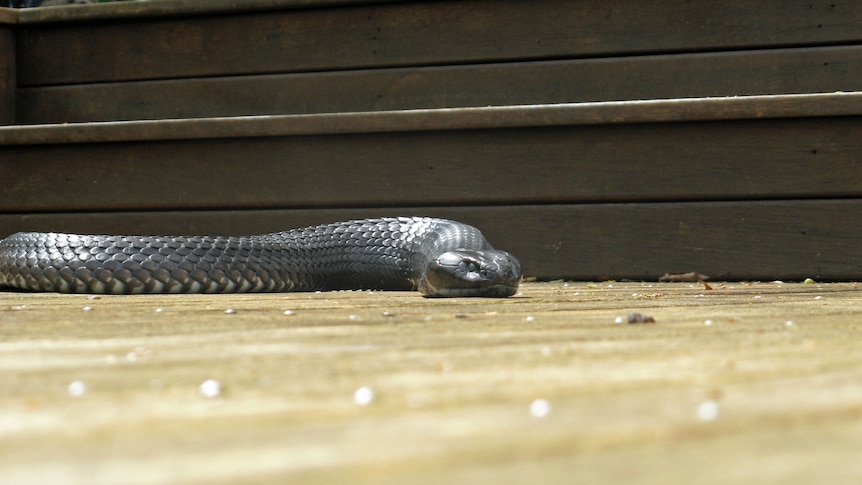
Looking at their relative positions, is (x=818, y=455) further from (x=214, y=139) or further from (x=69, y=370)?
(x=214, y=139)

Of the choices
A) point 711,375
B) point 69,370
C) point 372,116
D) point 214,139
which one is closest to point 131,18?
point 214,139

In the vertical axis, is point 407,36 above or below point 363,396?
below

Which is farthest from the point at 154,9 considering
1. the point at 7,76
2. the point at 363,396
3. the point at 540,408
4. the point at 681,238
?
the point at 540,408

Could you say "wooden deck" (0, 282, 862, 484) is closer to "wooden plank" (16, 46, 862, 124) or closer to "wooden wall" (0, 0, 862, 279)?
"wooden wall" (0, 0, 862, 279)

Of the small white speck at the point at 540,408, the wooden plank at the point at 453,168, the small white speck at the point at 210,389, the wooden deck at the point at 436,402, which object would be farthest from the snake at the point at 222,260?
the small white speck at the point at 540,408

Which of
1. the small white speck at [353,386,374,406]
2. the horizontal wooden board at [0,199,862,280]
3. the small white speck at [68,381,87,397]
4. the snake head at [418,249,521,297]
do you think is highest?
the small white speck at [353,386,374,406]

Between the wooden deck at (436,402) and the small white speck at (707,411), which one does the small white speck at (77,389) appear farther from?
the small white speck at (707,411)

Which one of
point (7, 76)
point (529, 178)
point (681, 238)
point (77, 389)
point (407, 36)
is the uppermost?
point (77, 389)

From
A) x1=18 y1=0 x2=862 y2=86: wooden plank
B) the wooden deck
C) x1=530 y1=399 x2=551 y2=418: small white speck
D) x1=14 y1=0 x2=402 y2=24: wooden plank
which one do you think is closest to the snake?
x1=18 y1=0 x2=862 y2=86: wooden plank

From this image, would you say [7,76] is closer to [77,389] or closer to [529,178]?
[529,178]
